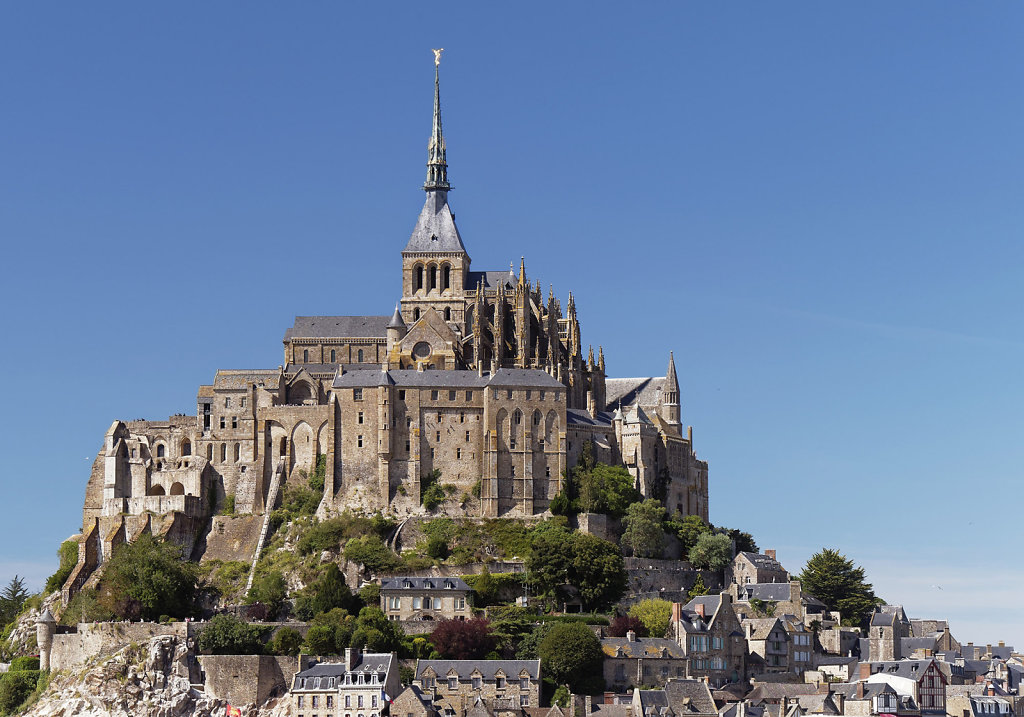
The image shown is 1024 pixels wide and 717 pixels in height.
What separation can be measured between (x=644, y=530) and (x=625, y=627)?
458 inches

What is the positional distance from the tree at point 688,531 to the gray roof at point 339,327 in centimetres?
2441

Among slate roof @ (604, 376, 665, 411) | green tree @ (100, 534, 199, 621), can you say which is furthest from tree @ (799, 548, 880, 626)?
green tree @ (100, 534, 199, 621)

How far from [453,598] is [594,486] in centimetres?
1419

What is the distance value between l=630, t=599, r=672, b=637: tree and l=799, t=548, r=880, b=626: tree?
11024 mm

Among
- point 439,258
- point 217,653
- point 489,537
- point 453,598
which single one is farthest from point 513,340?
point 217,653

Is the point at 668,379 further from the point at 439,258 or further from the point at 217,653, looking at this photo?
the point at 217,653

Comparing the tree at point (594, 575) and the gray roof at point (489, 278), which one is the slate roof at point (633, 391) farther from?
the tree at point (594, 575)

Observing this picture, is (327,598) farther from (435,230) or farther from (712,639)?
(435,230)

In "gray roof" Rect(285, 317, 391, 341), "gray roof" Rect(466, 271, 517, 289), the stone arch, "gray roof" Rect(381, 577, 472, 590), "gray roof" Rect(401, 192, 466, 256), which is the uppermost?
"gray roof" Rect(401, 192, 466, 256)

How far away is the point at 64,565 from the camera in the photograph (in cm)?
11219

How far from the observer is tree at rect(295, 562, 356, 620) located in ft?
320

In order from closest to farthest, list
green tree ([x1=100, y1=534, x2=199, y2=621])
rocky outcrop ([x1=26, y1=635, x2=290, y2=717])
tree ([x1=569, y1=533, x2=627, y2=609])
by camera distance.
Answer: rocky outcrop ([x1=26, y1=635, x2=290, y2=717]), green tree ([x1=100, y1=534, x2=199, y2=621]), tree ([x1=569, y1=533, x2=627, y2=609])

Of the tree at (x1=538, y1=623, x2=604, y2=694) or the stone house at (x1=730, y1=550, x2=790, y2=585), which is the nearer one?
the tree at (x1=538, y1=623, x2=604, y2=694)

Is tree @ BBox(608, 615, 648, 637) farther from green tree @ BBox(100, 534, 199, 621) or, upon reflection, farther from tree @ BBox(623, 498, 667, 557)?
green tree @ BBox(100, 534, 199, 621)
